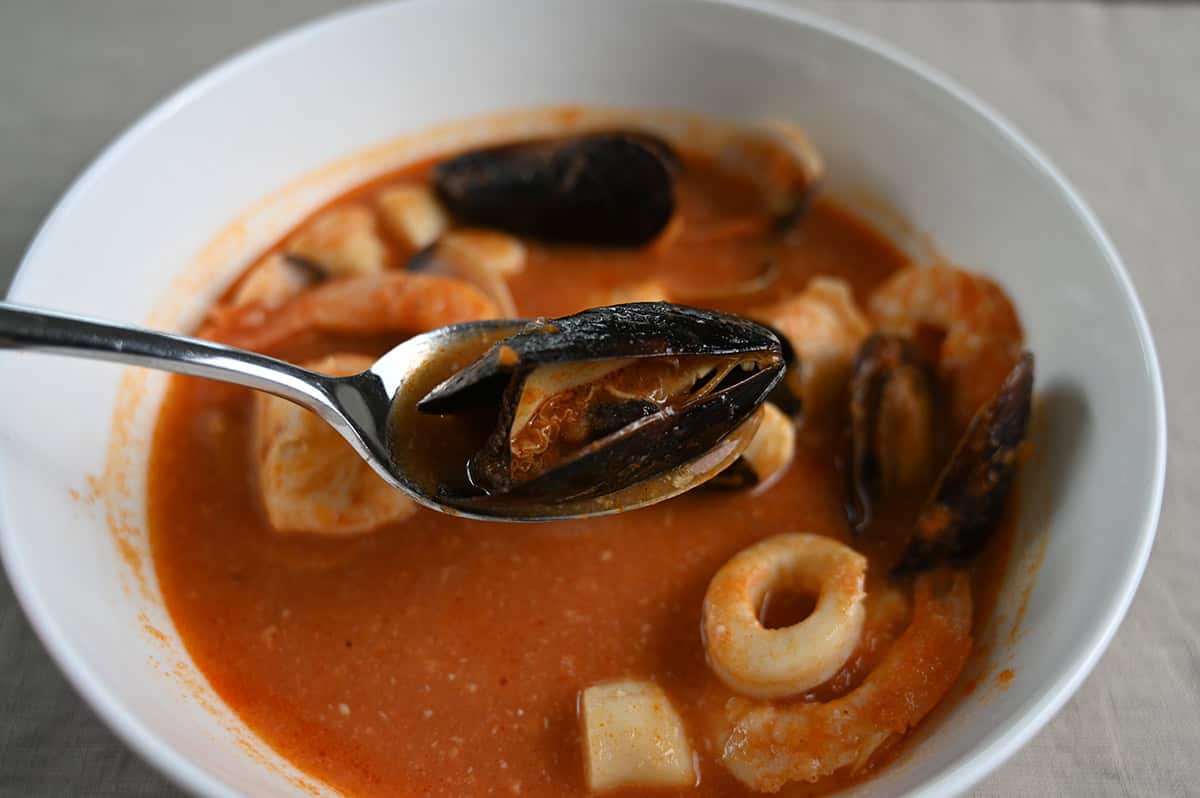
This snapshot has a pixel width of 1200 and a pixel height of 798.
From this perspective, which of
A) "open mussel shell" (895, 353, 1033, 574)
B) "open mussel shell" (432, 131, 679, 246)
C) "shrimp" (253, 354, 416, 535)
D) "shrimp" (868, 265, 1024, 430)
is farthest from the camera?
"open mussel shell" (432, 131, 679, 246)

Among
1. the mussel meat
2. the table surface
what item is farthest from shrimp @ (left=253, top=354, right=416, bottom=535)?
the mussel meat

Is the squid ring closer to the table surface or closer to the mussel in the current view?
the mussel

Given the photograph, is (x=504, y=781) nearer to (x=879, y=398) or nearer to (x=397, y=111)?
(x=879, y=398)

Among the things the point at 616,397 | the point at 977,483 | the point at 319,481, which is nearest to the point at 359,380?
the point at 319,481

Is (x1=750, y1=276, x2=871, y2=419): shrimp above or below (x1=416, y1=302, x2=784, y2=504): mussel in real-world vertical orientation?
below

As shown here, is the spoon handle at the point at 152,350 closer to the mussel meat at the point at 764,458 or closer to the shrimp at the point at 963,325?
the mussel meat at the point at 764,458

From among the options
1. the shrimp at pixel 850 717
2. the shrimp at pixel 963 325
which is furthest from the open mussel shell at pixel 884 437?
the shrimp at pixel 850 717
